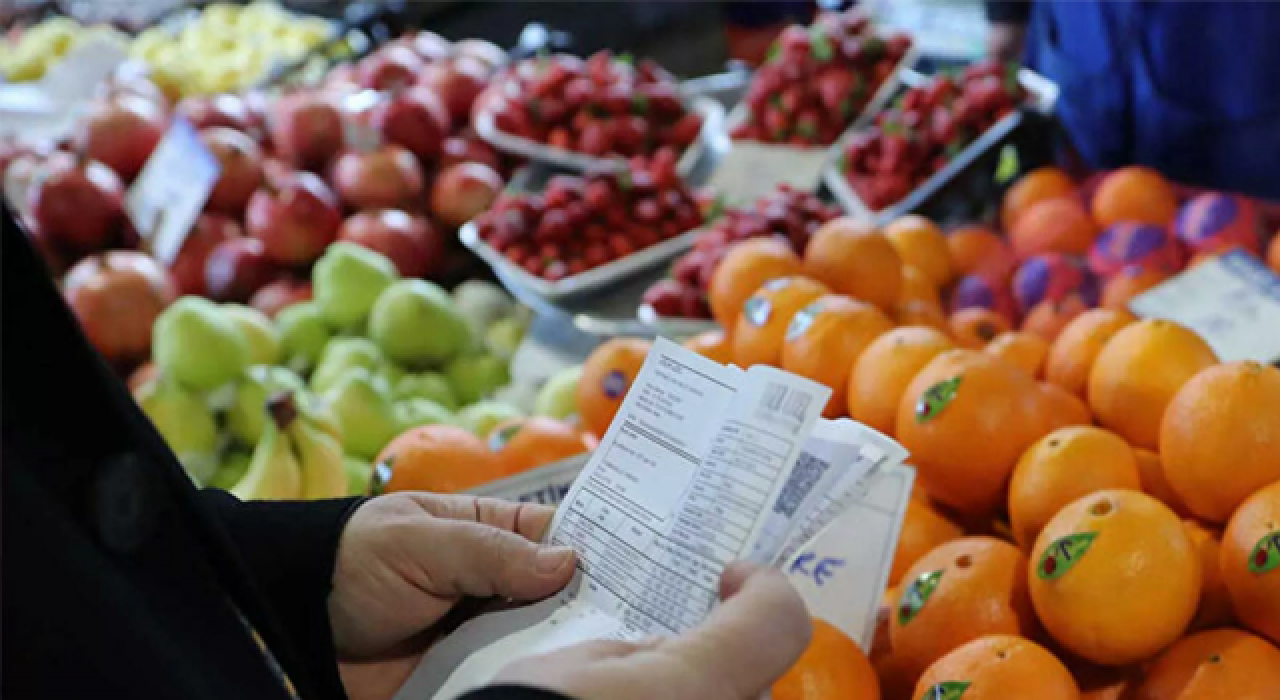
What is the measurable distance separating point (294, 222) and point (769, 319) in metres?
1.53

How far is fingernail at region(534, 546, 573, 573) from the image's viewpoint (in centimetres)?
85

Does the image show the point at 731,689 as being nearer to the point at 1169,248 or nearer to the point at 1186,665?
the point at 1186,665

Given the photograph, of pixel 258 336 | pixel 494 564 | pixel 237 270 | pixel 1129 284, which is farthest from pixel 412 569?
pixel 237 270

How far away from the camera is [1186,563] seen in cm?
105

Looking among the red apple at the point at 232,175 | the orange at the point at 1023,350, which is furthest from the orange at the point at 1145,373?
the red apple at the point at 232,175

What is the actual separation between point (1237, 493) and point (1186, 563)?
15 cm

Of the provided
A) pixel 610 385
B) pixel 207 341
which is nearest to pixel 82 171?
pixel 207 341

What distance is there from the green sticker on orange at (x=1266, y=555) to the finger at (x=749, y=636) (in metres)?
0.52

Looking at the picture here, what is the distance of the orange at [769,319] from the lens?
4.99 ft

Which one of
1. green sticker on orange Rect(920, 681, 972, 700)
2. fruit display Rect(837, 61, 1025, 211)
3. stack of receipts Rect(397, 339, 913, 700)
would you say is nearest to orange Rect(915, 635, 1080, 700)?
green sticker on orange Rect(920, 681, 972, 700)

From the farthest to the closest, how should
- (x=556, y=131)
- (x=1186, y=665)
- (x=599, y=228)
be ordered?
(x=556, y=131) → (x=599, y=228) → (x=1186, y=665)

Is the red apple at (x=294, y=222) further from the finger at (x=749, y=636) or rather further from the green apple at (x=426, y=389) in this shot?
the finger at (x=749, y=636)

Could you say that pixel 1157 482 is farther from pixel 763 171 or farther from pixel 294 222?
pixel 294 222

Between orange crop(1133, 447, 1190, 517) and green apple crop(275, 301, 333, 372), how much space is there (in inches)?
62.7
